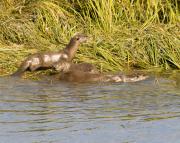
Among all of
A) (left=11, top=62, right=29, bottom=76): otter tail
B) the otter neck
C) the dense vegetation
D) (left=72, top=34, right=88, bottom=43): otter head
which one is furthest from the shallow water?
(left=72, top=34, right=88, bottom=43): otter head

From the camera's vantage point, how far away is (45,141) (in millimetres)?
7242

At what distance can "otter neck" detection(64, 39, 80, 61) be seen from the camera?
40.1 ft

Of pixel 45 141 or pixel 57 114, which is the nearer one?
pixel 45 141

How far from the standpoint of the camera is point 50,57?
477 inches

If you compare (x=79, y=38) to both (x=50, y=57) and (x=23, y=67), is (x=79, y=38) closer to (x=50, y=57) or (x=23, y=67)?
(x=50, y=57)

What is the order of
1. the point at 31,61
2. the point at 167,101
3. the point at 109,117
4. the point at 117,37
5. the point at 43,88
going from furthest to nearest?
the point at 117,37 → the point at 31,61 → the point at 43,88 → the point at 167,101 → the point at 109,117

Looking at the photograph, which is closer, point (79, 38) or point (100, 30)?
point (79, 38)

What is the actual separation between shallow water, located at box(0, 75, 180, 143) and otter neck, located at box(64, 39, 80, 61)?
1.09 metres

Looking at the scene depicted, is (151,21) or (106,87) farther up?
(151,21)

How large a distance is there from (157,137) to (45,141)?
1.10 m

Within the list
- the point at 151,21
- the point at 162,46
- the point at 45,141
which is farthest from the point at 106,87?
the point at 45,141

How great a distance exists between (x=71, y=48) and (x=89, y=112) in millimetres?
3527

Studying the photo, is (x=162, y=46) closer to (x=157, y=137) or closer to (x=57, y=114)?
(x=57, y=114)

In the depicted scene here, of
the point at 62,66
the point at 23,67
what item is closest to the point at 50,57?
the point at 62,66
